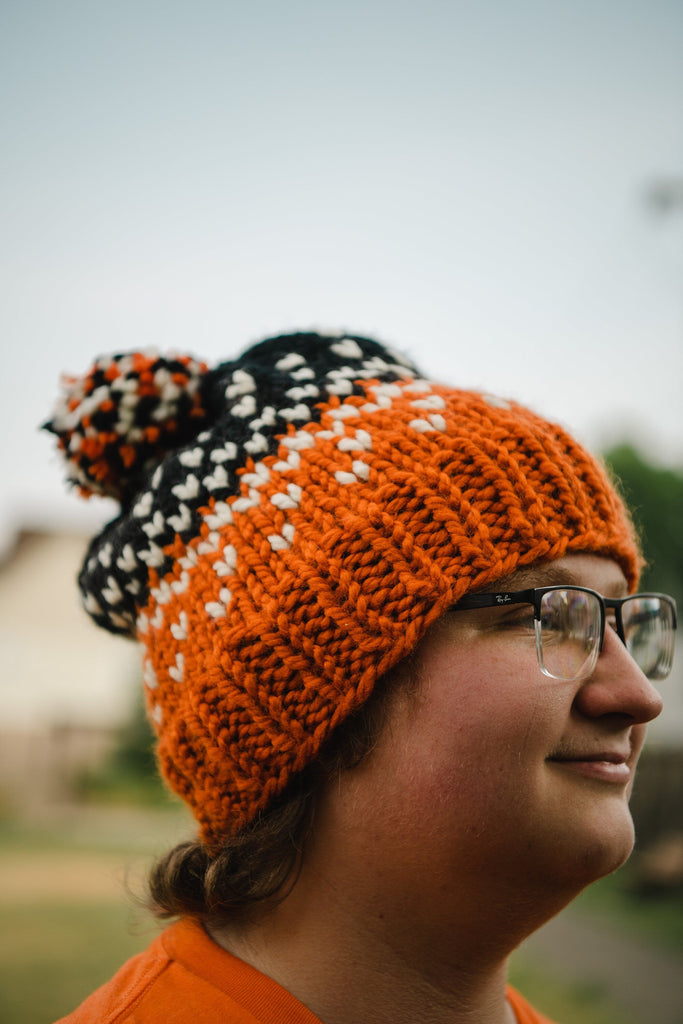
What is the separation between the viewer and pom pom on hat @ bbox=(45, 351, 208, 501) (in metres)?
2.06

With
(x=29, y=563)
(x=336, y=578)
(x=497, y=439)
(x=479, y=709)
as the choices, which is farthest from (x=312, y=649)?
(x=29, y=563)

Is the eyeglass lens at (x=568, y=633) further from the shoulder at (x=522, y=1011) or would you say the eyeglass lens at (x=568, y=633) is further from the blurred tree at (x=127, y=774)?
the blurred tree at (x=127, y=774)

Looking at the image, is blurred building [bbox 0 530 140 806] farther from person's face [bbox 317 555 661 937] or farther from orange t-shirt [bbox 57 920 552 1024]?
person's face [bbox 317 555 661 937]

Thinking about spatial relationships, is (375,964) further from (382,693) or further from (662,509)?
(662,509)

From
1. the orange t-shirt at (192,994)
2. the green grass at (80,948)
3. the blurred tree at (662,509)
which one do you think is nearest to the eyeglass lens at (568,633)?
the orange t-shirt at (192,994)

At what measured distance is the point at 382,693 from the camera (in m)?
1.72

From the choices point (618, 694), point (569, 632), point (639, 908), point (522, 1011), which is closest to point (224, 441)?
point (569, 632)

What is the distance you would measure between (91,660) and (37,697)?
1.50 m

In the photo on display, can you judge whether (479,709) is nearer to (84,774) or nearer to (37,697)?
(84,774)

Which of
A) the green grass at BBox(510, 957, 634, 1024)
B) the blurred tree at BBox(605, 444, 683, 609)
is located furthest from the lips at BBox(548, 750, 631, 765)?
the blurred tree at BBox(605, 444, 683, 609)

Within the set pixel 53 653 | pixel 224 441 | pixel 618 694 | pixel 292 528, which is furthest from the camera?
pixel 53 653

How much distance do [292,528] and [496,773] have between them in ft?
2.18

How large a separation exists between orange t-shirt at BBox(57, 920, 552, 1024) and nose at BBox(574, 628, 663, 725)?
85cm

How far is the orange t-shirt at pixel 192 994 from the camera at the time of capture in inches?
63.1
